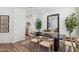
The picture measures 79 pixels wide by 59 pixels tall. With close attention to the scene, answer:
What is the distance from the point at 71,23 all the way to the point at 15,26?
0.83 meters

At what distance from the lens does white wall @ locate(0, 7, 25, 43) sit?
5.15 ft

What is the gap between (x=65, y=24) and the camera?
1.60 m

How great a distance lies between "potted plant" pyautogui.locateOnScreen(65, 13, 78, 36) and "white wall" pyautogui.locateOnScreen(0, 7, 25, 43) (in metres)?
0.65

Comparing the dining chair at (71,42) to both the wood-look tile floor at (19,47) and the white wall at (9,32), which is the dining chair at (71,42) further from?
the white wall at (9,32)

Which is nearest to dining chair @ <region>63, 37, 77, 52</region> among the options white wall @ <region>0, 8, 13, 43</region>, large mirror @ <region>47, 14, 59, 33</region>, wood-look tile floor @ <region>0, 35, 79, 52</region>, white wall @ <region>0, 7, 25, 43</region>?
large mirror @ <region>47, 14, 59, 33</region>

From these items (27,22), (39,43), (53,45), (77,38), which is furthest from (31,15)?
(77,38)

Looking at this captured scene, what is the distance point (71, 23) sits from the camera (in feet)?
5.17

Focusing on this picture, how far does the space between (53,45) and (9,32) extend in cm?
69

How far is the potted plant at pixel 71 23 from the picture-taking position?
158cm

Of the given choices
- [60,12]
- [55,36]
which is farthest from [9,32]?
[60,12]

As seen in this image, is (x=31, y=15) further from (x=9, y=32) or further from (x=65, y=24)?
(x=65, y=24)

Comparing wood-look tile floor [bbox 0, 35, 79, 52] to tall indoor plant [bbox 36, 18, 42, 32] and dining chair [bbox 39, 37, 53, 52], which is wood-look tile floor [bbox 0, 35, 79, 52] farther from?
tall indoor plant [bbox 36, 18, 42, 32]

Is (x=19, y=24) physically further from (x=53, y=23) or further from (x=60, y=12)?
(x=60, y=12)
